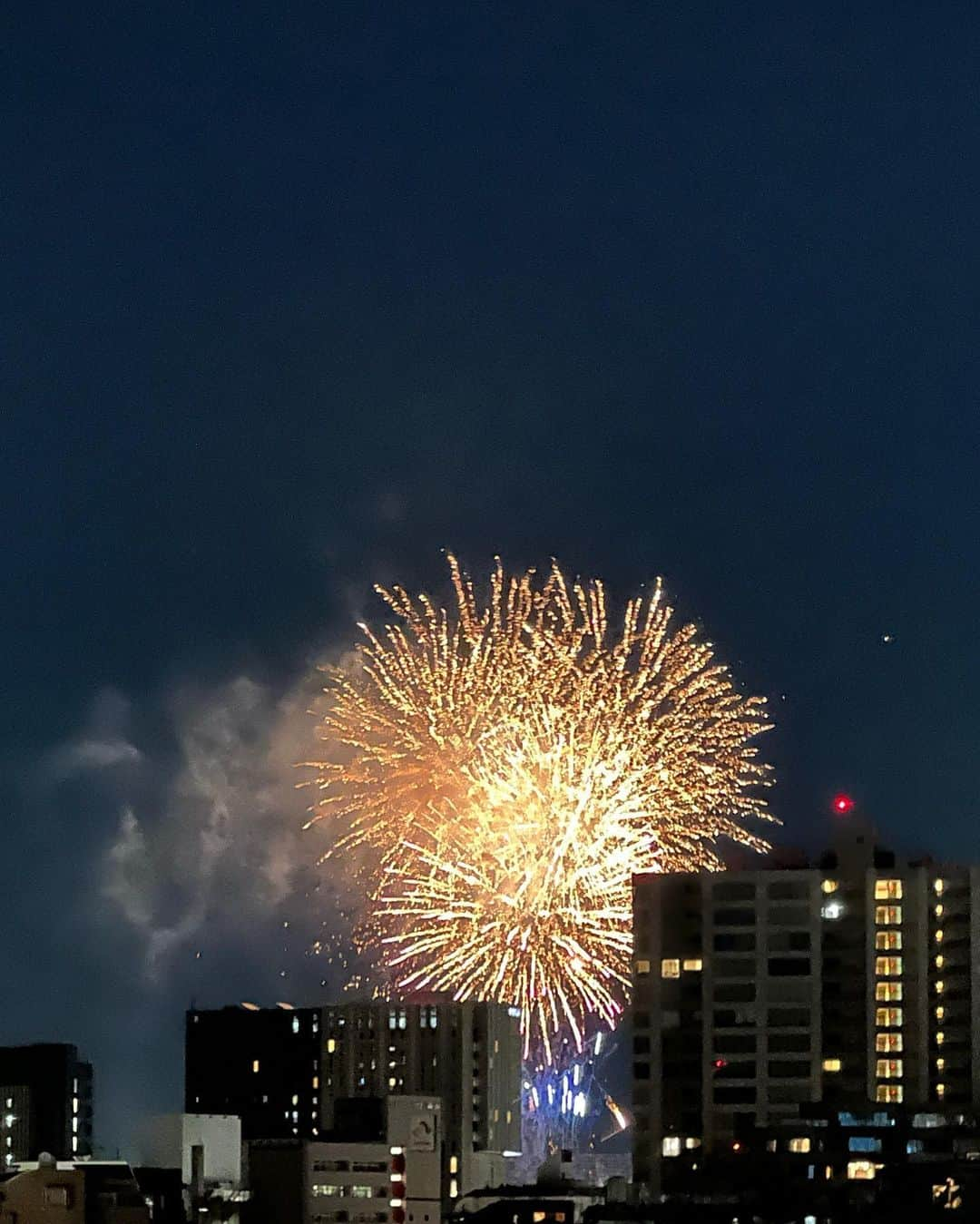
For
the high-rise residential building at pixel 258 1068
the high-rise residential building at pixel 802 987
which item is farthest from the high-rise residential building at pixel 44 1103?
the high-rise residential building at pixel 802 987

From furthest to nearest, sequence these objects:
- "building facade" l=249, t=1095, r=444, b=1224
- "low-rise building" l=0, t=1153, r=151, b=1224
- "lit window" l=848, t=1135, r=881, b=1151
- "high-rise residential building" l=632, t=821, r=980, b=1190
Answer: "high-rise residential building" l=632, t=821, r=980, b=1190 → "lit window" l=848, t=1135, r=881, b=1151 → "building facade" l=249, t=1095, r=444, b=1224 → "low-rise building" l=0, t=1153, r=151, b=1224

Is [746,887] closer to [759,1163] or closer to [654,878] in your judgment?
[654,878]

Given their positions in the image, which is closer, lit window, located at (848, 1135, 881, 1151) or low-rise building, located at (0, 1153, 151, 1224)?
low-rise building, located at (0, 1153, 151, 1224)

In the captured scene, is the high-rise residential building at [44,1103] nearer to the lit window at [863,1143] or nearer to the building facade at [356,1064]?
the building facade at [356,1064]

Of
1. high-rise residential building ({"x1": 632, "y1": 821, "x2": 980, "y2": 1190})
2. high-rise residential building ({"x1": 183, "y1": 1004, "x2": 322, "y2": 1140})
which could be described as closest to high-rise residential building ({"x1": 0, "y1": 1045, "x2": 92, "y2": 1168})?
high-rise residential building ({"x1": 183, "y1": 1004, "x2": 322, "y2": 1140})

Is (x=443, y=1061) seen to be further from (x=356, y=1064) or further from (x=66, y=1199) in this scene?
(x=66, y=1199)

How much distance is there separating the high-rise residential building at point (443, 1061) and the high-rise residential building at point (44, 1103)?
9.17 meters

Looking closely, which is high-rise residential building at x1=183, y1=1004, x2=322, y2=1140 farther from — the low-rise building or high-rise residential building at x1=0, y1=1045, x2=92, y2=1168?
the low-rise building

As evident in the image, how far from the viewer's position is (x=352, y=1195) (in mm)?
77812

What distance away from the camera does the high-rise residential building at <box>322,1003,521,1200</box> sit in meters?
112

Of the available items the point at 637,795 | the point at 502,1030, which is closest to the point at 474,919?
the point at 637,795

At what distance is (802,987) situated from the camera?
89125mm

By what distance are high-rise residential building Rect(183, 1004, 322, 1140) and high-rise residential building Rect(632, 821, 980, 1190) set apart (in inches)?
1154

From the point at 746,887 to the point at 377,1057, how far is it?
30004mm
